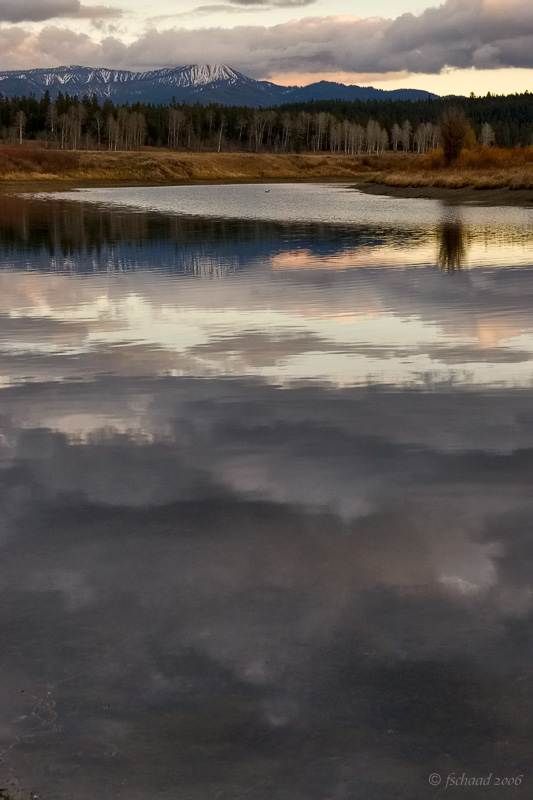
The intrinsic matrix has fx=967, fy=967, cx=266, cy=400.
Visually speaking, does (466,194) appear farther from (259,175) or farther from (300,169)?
(300,169)

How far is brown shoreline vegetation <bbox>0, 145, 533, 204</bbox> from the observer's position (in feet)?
224

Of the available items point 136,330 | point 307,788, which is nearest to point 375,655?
point 307,788

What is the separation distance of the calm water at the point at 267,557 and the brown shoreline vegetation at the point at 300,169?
47.7 metres

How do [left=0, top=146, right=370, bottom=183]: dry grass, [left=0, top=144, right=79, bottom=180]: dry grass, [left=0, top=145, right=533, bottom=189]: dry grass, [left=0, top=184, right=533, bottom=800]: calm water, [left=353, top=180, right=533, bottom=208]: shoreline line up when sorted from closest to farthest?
[left=0, top=184, right=533, bottom=800]: calm water
[left=353, top=180, right=533, bottom=208]: shoreline
[left=0, top=145, right=533, bottom=189]: dry grass
[left=0, top=144, right=79, bottom=180]: dry grass
[left=0, top=146, right=370, bottom=183]: dry grass

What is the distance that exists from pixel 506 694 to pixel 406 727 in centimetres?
64

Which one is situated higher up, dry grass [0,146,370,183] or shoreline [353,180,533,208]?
dry grass [0,146,370,183]

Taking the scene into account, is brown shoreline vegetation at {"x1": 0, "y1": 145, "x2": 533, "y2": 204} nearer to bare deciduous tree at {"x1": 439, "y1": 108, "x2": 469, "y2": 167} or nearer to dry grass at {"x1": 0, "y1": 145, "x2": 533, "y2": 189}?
dry grass at {"x1": 0, "y1": 145, "x2": 533, "y2": 189}

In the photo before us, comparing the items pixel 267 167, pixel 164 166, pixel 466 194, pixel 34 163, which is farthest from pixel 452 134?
pixel 267 167

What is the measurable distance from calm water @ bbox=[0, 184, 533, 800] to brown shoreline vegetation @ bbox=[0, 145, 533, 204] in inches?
1878

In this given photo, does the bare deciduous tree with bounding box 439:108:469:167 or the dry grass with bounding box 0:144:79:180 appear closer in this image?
the bare deciduous tree with bounding box 439:108:469:167

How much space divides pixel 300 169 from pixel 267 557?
537 ft

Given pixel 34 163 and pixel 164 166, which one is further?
pixel 164 166

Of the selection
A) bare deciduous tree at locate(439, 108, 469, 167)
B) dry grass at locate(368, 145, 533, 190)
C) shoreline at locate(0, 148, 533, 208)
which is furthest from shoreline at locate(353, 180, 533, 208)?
bare deciduous tree at locate(439, 108, 469, 167)

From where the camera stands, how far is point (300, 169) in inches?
6511
